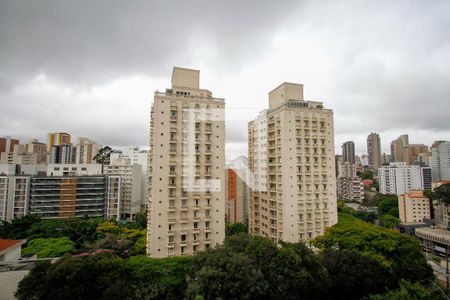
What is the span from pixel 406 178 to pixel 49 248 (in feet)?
258

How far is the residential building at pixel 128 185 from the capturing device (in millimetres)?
48438

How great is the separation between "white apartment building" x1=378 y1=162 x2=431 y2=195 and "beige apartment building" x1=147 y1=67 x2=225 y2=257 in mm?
64871

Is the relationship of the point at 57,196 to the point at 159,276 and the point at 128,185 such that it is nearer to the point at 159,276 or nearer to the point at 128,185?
the point at 128,185

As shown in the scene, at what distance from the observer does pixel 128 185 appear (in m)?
49.6

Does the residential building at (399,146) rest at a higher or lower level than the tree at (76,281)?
higher

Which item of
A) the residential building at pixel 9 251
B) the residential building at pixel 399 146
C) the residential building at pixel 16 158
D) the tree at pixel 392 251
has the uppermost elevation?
the residential building at pixel 399 146

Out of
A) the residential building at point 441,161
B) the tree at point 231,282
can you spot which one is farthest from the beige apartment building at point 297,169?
the residential building at point 441,161

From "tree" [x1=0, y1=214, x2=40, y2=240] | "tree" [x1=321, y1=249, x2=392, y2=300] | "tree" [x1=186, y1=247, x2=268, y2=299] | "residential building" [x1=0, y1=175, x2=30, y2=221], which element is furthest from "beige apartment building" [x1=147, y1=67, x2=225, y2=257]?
"residential building" [x1=0, y1=175, x2=30, y2=221]

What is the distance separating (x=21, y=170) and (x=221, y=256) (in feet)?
154

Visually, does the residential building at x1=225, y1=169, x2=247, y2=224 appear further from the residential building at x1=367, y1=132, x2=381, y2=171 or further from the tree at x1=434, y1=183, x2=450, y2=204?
the residential building at x1=367, y1=132, x2=381, y2=171

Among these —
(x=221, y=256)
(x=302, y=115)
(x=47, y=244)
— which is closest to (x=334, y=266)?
(x=221, y=256)

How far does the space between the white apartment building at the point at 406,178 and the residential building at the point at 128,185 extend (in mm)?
67457

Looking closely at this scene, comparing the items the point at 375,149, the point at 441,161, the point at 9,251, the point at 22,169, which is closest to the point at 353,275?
the point at 9,251

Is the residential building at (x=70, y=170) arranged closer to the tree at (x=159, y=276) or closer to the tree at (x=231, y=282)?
the tree at (x=159, y=276)
